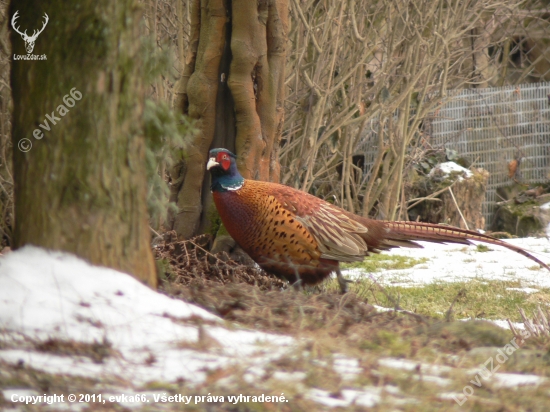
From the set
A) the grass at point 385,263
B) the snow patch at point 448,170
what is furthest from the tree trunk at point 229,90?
the snow patch at point 448,170

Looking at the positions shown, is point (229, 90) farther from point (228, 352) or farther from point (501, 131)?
point (501, 131)

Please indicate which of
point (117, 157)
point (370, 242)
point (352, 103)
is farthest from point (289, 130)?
point (117, 157)

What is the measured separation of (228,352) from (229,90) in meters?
3.18

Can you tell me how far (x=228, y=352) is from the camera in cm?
236

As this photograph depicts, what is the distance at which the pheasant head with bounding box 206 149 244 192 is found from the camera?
4.52 m

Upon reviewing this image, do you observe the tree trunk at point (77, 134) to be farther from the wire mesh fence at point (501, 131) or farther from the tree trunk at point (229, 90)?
the wire mesh fence at point (501, 131)

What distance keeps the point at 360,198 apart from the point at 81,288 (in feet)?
24.4

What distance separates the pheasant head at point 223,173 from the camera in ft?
14.8

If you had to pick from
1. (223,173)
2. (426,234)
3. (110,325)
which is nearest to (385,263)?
(426,234)

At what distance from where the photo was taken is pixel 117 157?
2.75m

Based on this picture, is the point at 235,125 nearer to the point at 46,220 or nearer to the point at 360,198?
the point at 46,220

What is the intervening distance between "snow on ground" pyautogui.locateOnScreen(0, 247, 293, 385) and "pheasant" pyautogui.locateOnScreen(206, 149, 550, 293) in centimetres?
174

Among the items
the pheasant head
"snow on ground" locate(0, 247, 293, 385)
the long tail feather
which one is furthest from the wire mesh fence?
"snow on ground" locate(0, 247, 293, 385)

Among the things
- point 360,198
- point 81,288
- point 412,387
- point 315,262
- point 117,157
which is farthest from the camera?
point 360,198
